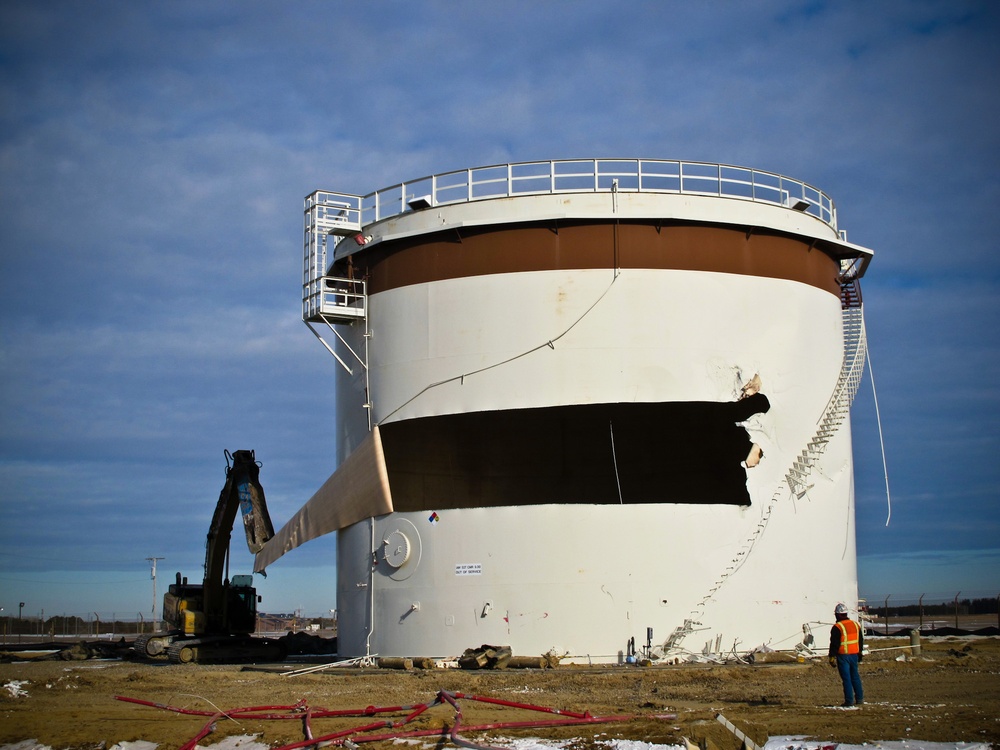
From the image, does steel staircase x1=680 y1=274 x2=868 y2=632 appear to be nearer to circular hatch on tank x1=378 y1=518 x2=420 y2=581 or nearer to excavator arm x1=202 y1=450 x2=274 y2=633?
circular hatch on tank x1=378 y1=518 x2=420 y2=581

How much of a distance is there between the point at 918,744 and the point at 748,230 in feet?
49.6

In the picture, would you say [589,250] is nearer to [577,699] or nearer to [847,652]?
[577,699]

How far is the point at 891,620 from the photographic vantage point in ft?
193

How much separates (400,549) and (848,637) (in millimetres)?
11938

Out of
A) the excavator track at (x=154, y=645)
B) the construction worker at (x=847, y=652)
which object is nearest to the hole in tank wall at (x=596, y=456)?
the construction worker at (x=847, y=652)

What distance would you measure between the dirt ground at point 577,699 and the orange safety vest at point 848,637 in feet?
2.67

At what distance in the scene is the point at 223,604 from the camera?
30.8 meters

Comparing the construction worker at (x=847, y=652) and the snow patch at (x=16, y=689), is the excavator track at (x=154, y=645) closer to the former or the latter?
the snow patch at (x=16, y=689)

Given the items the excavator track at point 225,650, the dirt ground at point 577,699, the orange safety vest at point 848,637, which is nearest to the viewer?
the dirt ground at point 577,699

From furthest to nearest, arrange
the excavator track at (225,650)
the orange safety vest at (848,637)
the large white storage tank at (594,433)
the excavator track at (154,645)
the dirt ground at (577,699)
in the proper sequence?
1. the excavator track at (154,645)
2. the excavator track at (225,650)
3. the large white storage tank at (594,433)
4. the orange safety vest at (848,637)
5. the dirt ground at (577,699)

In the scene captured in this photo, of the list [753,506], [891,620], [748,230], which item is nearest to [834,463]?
[753,506]

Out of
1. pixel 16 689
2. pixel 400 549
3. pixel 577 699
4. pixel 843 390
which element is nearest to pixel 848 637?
pixel 577 699

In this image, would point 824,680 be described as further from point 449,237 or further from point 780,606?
point 449,237

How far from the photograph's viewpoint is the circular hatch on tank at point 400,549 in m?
24.6
